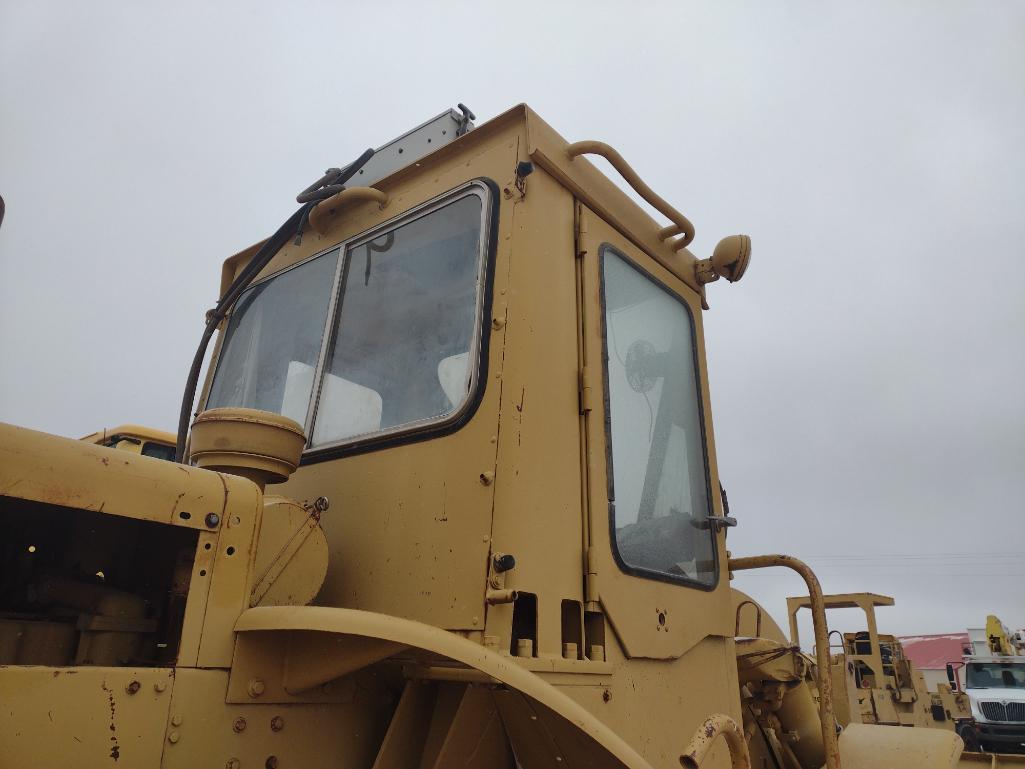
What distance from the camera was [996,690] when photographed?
1634 centimetres

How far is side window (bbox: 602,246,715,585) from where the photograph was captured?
2.29 m

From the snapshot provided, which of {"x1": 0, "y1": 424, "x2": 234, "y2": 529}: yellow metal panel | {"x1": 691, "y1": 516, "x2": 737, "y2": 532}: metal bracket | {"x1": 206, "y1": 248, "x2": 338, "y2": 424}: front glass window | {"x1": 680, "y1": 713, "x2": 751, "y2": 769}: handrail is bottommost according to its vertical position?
{"x1": 680, "y1": 713, "x2": 751, "y2": 769}: handrail

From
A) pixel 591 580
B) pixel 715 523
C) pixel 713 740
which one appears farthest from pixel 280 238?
pixel 713 740

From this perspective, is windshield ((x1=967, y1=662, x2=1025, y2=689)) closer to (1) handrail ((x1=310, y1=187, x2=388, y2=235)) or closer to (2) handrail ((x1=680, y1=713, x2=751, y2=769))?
(2) handrail ((x1=680, y1=713, x2=751, y2=769))

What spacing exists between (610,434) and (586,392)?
0.17 metres

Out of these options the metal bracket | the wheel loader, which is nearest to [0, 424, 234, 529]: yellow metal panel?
the wheel loader

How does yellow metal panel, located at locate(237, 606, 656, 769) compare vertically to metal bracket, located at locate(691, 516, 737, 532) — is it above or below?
below

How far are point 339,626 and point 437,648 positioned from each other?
196 millimetres

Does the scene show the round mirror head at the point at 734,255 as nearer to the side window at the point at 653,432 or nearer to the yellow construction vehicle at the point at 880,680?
the side window at the point at 653,432

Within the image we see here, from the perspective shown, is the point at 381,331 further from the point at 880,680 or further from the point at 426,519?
the point at 880,680

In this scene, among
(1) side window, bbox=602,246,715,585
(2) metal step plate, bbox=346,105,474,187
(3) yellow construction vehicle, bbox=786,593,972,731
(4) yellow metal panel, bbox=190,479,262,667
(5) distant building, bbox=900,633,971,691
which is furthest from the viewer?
(5) distant building, bbox=900,633,971,691

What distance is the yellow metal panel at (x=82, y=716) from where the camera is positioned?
127 cm

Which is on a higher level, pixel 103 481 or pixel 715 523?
pixel 715 523

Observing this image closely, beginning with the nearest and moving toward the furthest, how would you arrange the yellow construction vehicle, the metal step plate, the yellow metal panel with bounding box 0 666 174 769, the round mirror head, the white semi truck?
1. the yellow metal panel with bounding box 0 666 174 769
2. the metal step plate
3. the round mirror head
4. the yellow construction vehicle
5. the white semi truck
